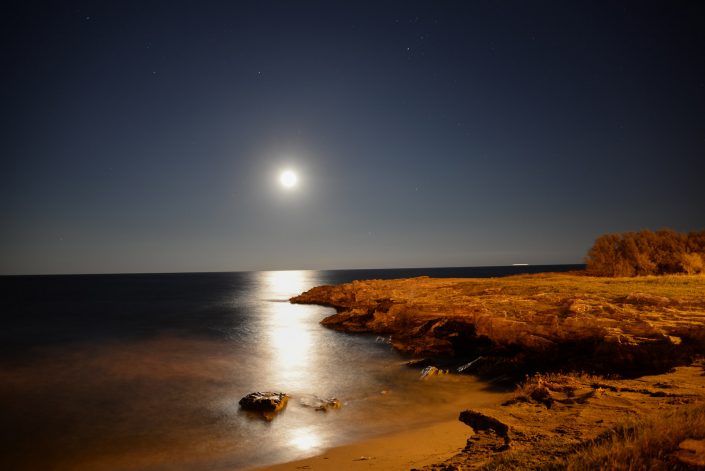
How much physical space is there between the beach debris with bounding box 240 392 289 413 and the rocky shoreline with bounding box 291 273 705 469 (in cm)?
768

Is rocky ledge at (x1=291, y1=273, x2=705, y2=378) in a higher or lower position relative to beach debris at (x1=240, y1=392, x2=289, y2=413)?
higher

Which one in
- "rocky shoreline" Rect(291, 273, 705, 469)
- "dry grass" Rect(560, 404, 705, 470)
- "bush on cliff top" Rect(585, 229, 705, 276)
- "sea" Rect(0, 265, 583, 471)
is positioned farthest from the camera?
"bush on cliff top" Rect(585, 229, 705, 276)

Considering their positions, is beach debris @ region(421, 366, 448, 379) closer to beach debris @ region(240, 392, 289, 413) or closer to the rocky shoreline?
the rocky shoreline

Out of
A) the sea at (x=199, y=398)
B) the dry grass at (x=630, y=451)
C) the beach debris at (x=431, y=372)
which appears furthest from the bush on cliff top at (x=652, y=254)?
the dry grass at (x=630, y=451)

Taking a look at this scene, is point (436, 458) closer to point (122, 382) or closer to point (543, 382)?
point (543, 382)

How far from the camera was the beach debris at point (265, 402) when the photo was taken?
1436cm

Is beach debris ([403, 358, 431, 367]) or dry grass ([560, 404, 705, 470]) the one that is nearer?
dry grass ([560, 404, 705, 470])

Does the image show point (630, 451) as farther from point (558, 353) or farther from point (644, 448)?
point (558, 353)

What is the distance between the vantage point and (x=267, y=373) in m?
21.5

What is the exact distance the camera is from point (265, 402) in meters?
14.5

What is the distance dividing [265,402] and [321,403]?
2.28m

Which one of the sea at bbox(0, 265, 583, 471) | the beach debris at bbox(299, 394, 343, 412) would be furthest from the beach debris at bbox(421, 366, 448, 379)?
the beach debris at bbox(299, 394, 343, 412)

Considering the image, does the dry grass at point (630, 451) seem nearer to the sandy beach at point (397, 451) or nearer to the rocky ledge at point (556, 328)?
the sandy beach at point (397, 451)

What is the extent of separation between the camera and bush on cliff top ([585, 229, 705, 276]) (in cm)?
3733
